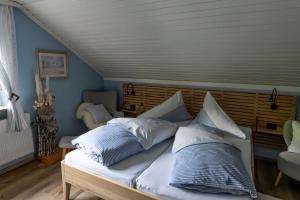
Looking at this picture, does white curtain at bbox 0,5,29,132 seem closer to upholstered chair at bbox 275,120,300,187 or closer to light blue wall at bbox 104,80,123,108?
light blue wall at bbox 104,80,123,108

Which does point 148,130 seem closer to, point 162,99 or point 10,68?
point 162,99

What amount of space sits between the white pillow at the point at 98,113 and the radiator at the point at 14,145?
88 centimetres

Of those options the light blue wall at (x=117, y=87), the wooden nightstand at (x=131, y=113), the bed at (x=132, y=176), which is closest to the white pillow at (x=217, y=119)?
the bed at (x=132, y=176)

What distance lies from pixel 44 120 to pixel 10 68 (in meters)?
0.77

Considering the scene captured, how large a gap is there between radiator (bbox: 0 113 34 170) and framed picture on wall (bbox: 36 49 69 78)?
0.69 metres

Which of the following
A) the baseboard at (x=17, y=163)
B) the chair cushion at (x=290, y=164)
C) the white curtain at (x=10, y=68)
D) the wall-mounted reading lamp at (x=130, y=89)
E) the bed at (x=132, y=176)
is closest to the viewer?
the bed at (x=132, y=176)

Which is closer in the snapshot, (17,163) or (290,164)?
(290,164)

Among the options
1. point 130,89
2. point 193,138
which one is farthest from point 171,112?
point 130,89

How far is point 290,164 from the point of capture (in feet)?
7.26

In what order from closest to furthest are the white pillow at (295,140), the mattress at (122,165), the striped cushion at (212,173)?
the striped cushion at (212,173), the mattress at (122,165), the white pillow at (295,140)

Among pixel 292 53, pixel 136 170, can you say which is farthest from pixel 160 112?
pixel 292 53

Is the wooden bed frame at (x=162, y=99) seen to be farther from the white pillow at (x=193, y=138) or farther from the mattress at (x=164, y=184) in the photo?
the white pillow at (x=193, y=138)

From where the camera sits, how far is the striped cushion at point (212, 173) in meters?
1.41

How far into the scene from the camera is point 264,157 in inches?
120
